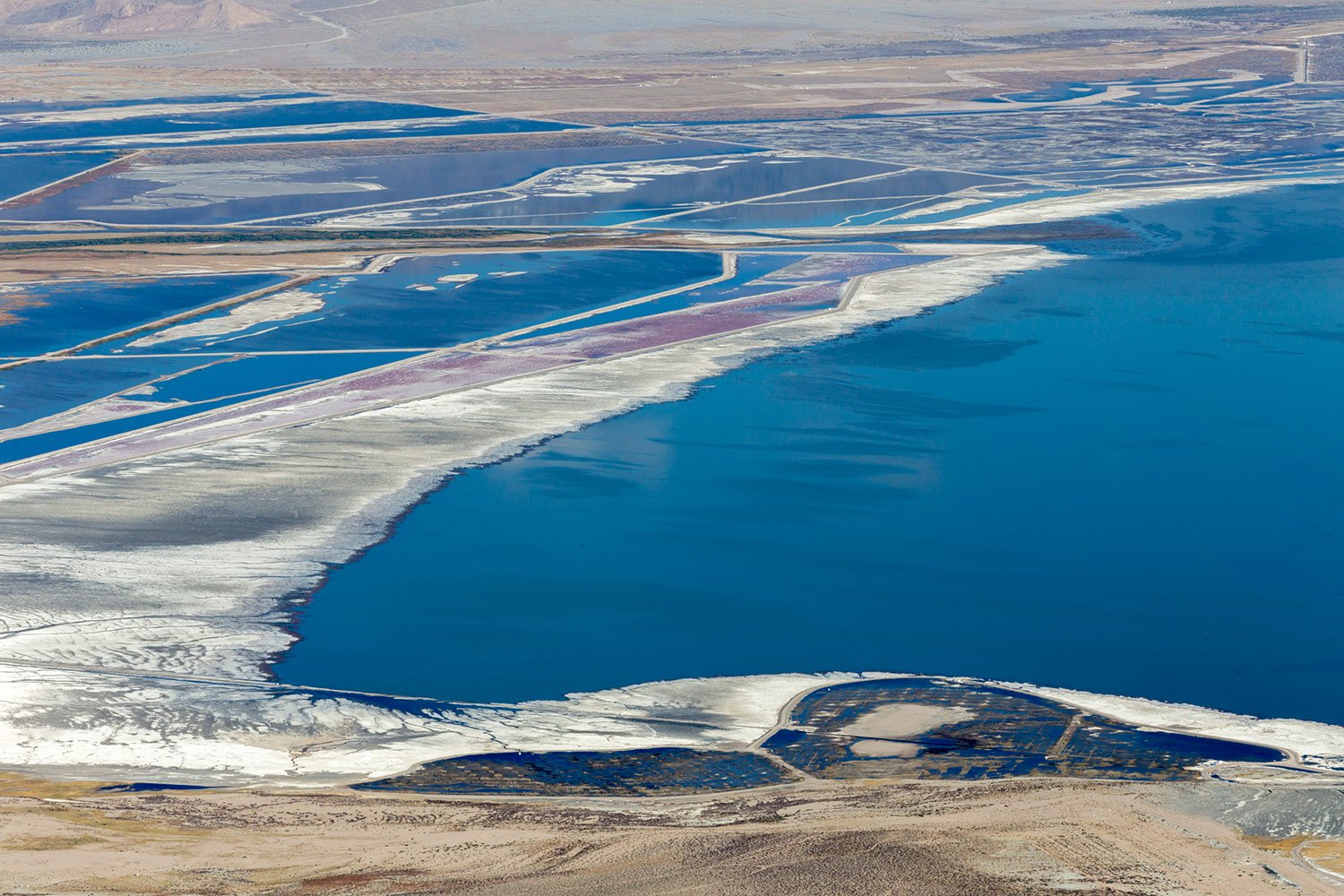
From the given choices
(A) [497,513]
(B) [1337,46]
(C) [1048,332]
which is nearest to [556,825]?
(A) [497,513]

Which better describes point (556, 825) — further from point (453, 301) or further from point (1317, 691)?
point (453, 301)

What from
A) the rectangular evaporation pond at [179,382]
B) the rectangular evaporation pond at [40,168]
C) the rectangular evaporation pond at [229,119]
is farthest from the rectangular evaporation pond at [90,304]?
the rectangular evaporation pond at [229,119]

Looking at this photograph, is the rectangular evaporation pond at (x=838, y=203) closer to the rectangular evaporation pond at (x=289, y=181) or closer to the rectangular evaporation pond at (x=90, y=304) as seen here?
the rectangular evaporation pond at (x=289, y=181)

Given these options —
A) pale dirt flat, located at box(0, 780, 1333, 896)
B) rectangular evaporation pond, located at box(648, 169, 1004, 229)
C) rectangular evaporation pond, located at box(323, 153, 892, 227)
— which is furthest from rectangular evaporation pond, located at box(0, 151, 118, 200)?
pale dirt flat, located at box(0, 780, 1333, 896)

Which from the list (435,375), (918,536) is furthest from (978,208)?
(918,536)

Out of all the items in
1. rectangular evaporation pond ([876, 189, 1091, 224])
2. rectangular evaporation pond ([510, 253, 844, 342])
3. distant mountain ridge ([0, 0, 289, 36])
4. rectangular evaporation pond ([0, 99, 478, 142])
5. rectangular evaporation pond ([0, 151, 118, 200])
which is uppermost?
distant mountain ridge ([0, 0, 289, 36])

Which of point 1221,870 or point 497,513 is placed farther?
point 497,513

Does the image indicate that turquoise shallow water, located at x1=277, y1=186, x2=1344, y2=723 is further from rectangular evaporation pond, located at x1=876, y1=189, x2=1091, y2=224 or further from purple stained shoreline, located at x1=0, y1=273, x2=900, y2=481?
rectangular evaporation pond, located at x1=876, y1=189, x2=1091, y2=224

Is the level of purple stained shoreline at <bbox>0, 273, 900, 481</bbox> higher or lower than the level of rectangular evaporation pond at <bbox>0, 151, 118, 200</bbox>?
lower
